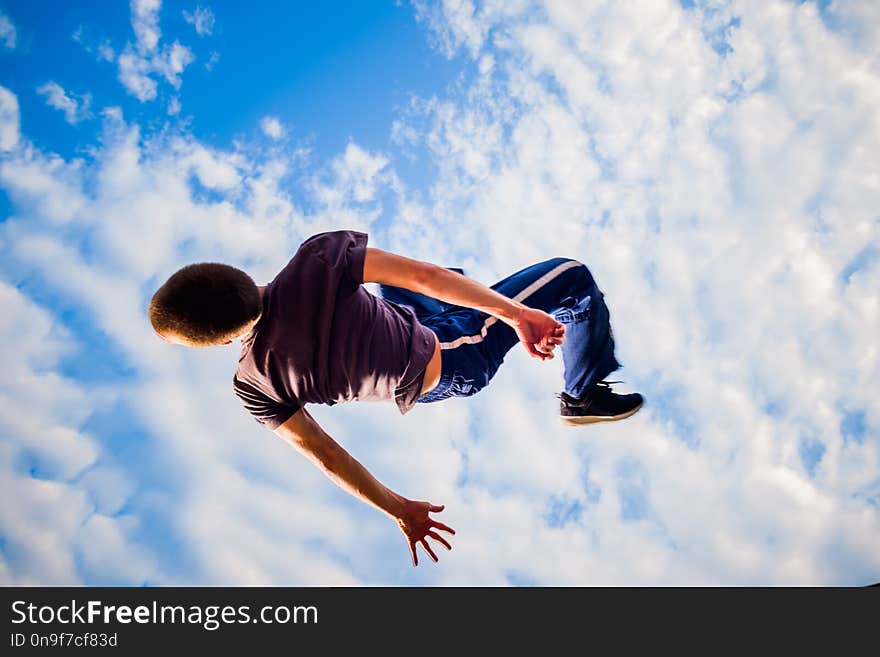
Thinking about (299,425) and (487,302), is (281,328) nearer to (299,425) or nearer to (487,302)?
(299,425)

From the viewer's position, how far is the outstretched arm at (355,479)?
3080 mm

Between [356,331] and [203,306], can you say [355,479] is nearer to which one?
[356,331]

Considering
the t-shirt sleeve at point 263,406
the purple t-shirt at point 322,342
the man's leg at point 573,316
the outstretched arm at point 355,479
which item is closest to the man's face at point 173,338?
the purple t-shirt at point 322,342

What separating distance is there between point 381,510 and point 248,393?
974 millimetres

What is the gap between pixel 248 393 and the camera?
2.93 meters

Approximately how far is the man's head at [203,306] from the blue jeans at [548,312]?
1.01 meters

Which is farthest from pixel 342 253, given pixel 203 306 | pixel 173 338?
pixel 173 338

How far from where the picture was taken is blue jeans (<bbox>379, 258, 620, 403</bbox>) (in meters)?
3.30

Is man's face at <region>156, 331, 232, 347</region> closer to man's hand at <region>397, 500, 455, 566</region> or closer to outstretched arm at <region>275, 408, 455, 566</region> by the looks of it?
outstretched arm at <region>275, 408, 455, 566</region>

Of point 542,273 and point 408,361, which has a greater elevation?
point 542,273

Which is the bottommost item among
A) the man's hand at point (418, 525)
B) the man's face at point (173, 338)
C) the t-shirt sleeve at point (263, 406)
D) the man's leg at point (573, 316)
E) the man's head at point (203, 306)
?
the man's hand at point (418, 525)

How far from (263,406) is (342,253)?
91 centimetres

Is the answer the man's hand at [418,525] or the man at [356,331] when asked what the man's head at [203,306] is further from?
the man's hand at [418,525]
